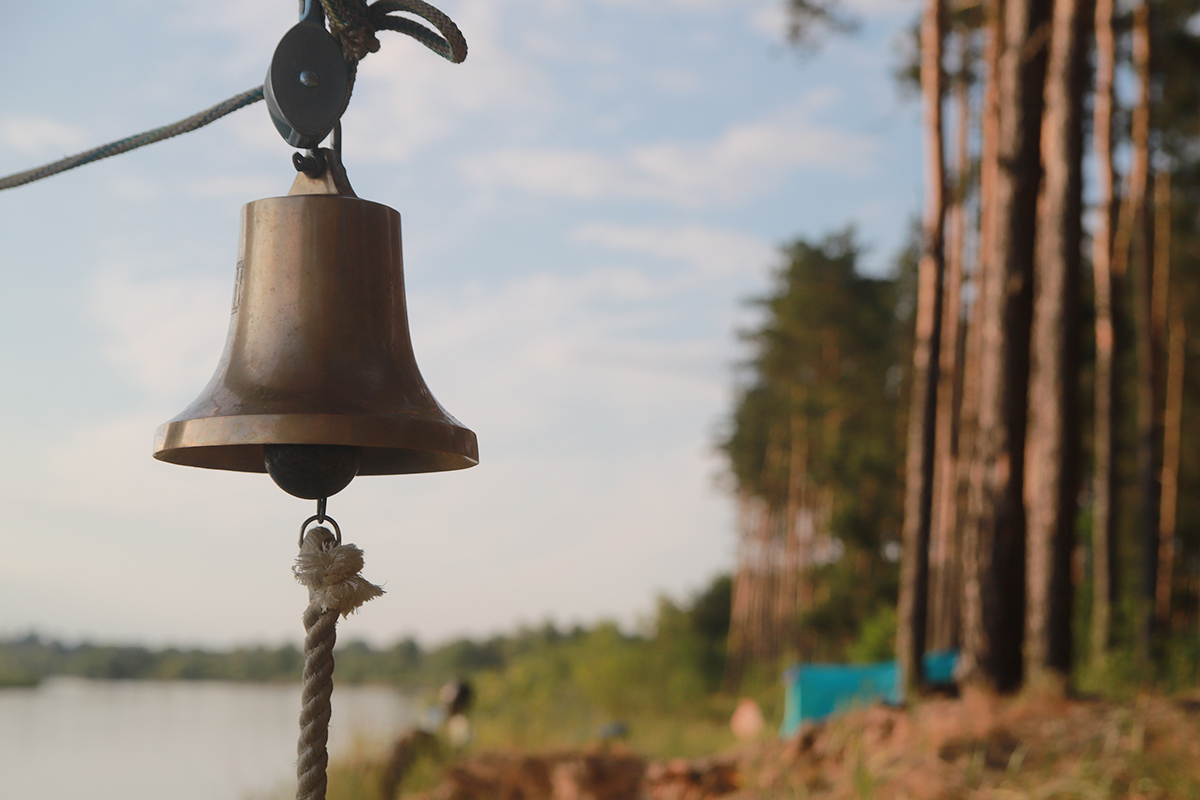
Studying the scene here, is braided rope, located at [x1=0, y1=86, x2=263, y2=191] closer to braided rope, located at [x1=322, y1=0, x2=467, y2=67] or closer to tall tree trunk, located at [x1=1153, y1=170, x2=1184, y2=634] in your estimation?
braided rope, located at [x1=322, y1=0, x2=467, y2=67]

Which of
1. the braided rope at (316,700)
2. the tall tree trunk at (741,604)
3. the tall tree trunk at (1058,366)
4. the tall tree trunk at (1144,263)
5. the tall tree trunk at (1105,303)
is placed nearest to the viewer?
the braided rope at (316,700)

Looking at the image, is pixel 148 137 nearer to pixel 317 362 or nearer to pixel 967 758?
pixel 317 362

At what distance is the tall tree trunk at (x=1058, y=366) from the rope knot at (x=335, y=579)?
6.49 m

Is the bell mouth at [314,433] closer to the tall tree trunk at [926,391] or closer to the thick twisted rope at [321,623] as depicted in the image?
the thick twisted rope at [321,623]

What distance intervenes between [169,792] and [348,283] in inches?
301

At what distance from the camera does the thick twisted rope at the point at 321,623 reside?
48.9 inches

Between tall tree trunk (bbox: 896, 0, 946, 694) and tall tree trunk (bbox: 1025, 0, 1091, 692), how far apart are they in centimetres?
178

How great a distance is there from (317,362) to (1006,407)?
6.66 meters

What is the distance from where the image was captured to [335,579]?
1.26m

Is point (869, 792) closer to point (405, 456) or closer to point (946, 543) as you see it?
point (405, 456)

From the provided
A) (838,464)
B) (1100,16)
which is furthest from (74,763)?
(838,464)

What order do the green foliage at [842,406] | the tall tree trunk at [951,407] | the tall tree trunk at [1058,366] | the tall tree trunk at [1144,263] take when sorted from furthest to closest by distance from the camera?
1. the green foliage at [842,406]
2. the tall tree trunk at [951,407]
3. the tall tree trunk at [1144,263]
4. the tall tree trunk at [1058,366]

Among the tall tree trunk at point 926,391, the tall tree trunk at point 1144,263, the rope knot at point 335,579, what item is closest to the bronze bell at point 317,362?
the rope knot at point 335,579

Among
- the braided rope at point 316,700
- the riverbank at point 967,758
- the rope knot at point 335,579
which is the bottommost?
the riverbank at point 967,758
